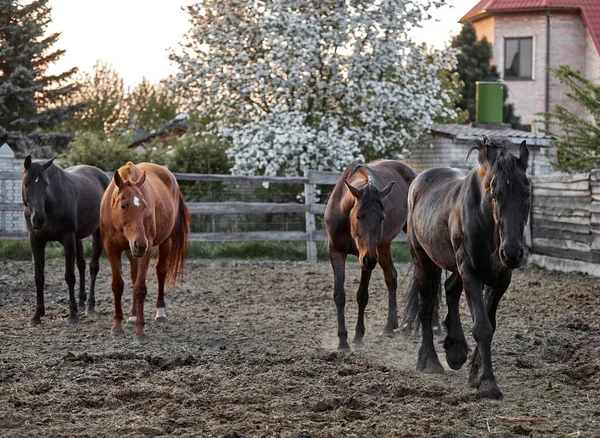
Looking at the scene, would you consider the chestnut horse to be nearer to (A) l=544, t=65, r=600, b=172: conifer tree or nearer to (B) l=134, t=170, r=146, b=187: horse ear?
(B) l=134, t=170, r=146, b=187: horse ear

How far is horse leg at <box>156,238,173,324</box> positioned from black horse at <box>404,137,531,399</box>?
3047 mm

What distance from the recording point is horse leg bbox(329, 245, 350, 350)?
22.3 feet

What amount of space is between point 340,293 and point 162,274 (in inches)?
92.5

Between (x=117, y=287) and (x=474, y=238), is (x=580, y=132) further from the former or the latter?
(x=474, y=238)

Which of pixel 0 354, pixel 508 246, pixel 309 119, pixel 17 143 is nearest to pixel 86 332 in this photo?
pixel 0 354

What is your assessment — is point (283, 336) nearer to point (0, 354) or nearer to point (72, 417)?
point (0, 354)

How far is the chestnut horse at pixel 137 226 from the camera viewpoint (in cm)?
720

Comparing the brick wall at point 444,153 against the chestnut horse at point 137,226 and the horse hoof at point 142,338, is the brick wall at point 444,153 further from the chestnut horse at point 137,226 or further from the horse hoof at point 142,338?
the horse hoof at point 142,338

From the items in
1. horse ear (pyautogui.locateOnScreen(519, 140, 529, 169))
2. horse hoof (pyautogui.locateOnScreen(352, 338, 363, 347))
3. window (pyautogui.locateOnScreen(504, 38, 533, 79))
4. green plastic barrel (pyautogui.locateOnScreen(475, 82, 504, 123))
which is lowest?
horse hoof (pyautogui.locateOnScreen(352, 338, 363, 347))

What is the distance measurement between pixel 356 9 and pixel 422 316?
1494cm

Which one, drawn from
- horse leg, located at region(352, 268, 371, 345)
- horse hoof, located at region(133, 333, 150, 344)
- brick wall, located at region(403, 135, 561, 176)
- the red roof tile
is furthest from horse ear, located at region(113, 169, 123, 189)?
the red roof tile

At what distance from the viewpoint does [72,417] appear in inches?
177

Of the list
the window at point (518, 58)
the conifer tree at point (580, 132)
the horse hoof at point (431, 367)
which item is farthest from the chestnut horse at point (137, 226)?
the window at point (518, 58)

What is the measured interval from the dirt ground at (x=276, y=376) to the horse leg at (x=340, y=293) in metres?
0.17
